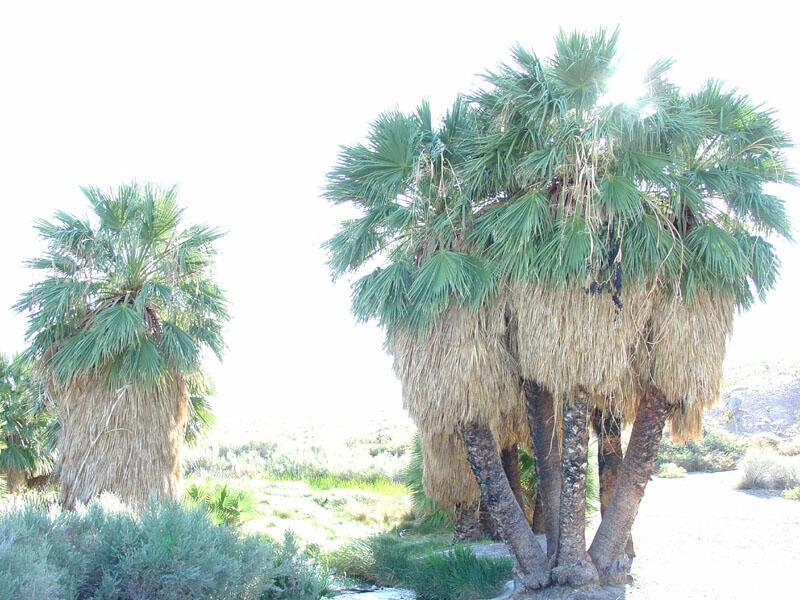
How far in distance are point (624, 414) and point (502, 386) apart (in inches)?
94.6

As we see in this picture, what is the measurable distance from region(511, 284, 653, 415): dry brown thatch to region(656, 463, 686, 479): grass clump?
15472 mm

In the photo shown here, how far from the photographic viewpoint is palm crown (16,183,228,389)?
37.3 feet

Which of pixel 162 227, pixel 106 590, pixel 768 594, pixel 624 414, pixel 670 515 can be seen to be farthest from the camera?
pixel 670 515

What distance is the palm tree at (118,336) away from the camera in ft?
37.4

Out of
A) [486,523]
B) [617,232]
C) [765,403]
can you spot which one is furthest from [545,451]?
[765,403]

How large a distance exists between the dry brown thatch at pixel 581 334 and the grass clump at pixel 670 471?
609 inches

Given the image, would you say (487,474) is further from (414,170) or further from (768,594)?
(414,170)

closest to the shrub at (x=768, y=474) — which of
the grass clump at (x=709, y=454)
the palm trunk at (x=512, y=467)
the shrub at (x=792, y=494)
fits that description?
the shrub at (x=792, y=494)

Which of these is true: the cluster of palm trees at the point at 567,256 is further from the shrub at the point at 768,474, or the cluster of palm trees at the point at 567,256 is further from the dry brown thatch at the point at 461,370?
the shrub at the point at 768,474

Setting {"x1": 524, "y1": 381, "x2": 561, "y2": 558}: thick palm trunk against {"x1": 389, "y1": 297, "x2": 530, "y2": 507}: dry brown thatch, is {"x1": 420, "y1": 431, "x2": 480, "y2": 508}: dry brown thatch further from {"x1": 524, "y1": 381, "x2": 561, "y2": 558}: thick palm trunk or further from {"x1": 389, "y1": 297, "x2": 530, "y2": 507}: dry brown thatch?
{"x1": 389, "y1": 297, "x2": 530, "y2": 507}: dry brown thatch

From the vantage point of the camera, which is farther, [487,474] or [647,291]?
[487,474]

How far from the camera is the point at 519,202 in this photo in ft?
28.9

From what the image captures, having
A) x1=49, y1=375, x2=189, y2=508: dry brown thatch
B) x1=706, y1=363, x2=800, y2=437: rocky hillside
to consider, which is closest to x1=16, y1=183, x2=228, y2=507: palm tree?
x1=49, y1=375, x2=189, y2=508: dry brown thatch

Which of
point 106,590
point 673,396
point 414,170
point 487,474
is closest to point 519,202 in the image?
point 414,170
